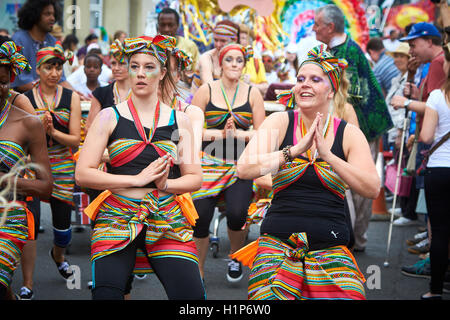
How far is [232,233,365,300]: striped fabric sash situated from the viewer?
3.60 m

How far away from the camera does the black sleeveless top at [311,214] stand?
148 inches

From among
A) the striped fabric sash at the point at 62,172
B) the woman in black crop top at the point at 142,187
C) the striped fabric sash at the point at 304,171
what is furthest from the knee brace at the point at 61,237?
the striped fabric sash at the point at 304,171

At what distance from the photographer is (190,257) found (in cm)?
376

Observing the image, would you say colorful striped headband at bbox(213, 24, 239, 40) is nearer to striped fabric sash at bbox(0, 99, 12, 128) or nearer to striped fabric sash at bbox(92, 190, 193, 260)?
striped fabric sash at bbox(0, 99, 12, 128)

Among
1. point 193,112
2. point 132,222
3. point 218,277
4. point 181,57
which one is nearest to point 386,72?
point 218,277

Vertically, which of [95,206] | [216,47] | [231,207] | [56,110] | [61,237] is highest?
[216,47]

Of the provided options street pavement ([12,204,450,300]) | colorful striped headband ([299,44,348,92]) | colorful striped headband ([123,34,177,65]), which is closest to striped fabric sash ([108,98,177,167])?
colorful striped headband ([123,34,177,65])

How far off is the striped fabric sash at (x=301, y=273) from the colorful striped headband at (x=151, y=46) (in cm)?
133

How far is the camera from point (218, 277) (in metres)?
6.53

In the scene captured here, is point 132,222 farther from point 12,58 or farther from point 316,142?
point 12,58

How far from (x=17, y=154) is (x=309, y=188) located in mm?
1781

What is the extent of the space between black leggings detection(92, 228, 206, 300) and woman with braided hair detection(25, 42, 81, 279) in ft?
8.90

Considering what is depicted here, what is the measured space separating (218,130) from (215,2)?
534cm
